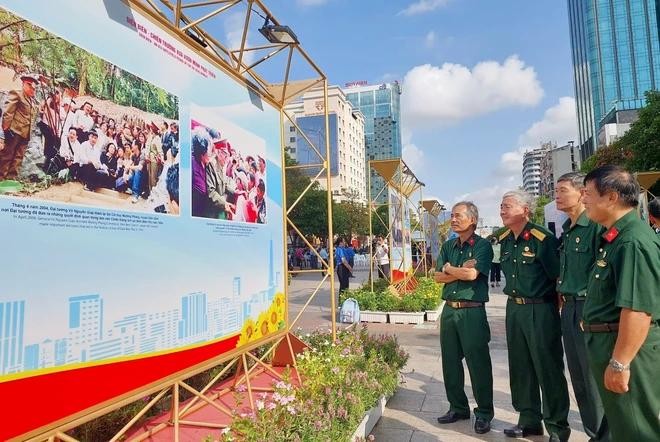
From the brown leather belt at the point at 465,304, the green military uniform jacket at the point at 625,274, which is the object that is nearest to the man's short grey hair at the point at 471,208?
the brown leather belt at the point at 465,304

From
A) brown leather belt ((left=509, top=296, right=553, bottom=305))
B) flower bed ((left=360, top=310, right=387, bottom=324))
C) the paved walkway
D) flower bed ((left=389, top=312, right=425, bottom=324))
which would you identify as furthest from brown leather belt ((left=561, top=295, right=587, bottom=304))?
flower bed ((left=360, top=310, right=387, bottom=324))

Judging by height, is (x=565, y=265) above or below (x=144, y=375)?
above

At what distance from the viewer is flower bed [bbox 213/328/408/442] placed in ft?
8.32

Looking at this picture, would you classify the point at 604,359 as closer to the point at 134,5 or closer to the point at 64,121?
the point at 64,121

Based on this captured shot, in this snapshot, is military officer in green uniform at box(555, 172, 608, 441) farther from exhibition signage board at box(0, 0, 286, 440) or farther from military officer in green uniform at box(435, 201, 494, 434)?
exhibition signage board at box(0, 0, 286, 440)

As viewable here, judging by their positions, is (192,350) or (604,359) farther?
(192,350)

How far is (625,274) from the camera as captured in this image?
2039mm

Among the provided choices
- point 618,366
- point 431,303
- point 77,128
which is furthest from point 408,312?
point 77,128

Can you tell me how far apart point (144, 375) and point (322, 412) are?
1.10 m

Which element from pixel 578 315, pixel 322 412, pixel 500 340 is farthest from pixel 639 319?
pixel 500 340

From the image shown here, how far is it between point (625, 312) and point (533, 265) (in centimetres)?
133

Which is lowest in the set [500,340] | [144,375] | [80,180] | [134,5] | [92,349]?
[500,340]

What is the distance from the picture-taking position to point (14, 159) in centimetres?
169

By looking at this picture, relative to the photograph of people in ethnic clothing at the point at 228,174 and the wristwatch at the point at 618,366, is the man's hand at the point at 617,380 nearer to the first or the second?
the wristwatch at the point at 618,366
